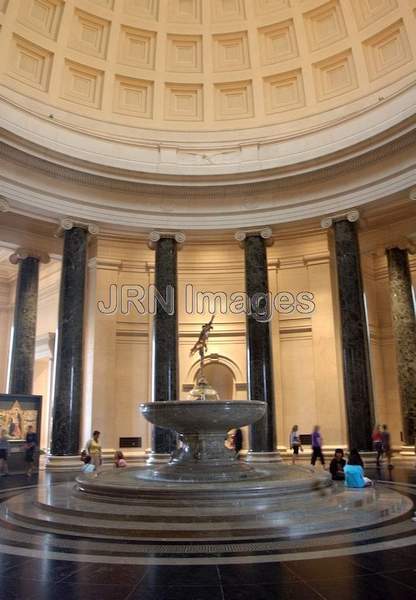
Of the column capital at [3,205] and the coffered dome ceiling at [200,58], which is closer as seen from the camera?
the column capital at [3,205]

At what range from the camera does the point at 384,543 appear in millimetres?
5586

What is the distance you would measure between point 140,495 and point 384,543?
3563mm

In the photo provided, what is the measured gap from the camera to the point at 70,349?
15.2 meters

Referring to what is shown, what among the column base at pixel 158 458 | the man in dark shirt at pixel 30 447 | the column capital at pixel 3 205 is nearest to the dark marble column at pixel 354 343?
the column base at pixel 158 458

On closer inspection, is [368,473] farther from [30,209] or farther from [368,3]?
[368,3]

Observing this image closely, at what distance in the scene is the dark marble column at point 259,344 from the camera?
51.1 feet

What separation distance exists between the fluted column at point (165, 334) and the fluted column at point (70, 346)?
2236 millimetres

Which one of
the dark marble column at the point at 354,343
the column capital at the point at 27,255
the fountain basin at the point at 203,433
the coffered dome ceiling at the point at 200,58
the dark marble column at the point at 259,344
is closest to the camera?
the fountain basin at the point at 203,433

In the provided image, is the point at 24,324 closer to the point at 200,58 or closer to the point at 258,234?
the point at 258,234

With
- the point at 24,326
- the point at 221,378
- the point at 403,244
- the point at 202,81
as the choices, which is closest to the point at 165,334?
the point at 24,326

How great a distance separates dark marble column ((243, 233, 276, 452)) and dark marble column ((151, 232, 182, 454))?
2.29m

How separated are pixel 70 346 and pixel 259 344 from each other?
5.60 m

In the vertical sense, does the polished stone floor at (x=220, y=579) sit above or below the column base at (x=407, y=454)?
below
